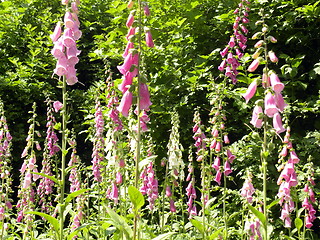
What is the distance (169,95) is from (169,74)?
32 centimetres

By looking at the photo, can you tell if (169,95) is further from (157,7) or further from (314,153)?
(314,153)

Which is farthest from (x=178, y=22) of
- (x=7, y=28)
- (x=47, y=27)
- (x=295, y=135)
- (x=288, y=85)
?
(x=7, y=28)

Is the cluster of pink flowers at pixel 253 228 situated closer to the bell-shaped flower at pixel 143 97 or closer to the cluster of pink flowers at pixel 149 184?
the cluster of pink flowers at pixel 149 184

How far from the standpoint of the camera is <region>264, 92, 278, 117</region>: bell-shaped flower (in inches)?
79.6

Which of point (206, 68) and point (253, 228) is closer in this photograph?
point (253, 228)

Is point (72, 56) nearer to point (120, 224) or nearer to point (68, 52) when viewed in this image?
point (68, 52)

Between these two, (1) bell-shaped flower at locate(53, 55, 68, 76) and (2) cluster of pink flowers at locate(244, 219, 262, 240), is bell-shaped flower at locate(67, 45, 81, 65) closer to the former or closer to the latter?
(1) bell-shaped flower at locate(53, 55, 68, 76)

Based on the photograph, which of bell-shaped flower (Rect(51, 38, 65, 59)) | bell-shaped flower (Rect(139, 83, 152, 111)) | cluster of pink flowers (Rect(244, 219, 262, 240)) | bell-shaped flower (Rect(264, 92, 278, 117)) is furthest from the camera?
cluster of pink flowers (Rect(244, 219, 262, 240))

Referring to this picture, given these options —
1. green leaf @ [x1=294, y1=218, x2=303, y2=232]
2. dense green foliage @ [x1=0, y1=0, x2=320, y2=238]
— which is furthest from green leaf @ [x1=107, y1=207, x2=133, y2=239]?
dense green foliage @ [x1=0, y1=0, x2=320, y2=238]

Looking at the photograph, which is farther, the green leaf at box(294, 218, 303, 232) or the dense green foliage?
the dense green foliage

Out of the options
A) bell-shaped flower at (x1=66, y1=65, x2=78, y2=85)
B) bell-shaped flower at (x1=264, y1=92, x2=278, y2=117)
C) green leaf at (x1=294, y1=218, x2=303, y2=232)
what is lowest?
green leaf at (x1=294, y1=218, x2=303, y2=232)

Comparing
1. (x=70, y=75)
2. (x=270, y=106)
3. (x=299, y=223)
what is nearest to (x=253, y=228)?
(x=299, y=223)

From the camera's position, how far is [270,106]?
2035 mm

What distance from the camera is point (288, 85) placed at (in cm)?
476
